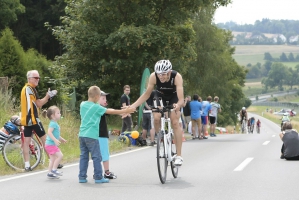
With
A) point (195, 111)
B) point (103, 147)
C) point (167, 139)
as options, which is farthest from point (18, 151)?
point (195, 111)

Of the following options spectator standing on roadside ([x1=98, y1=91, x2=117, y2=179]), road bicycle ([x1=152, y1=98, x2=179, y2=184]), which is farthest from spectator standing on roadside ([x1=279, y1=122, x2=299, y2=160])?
spectator standing on roadside ([x1=98, y1=91, x2=117, y2=179])

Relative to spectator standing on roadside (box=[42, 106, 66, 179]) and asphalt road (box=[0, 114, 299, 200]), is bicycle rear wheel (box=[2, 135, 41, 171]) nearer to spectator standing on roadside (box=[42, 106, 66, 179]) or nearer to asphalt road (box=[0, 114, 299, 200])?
asphalt road (box=[0, 114, 299, 200])

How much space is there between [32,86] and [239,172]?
160 inches

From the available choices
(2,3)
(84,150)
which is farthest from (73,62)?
(84,150)

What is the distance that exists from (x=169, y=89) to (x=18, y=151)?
11.6 ft

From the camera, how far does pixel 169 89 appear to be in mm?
10453

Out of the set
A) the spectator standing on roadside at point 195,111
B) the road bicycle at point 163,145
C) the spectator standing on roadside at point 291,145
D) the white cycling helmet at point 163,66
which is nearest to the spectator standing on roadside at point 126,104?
the spectator standing on roadside at point 195,111

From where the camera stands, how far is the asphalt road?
8773 mm

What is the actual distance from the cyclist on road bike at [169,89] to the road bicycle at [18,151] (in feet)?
8.86

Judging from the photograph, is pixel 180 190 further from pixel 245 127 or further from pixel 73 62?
pixel 245 127

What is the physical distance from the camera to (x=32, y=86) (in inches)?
454

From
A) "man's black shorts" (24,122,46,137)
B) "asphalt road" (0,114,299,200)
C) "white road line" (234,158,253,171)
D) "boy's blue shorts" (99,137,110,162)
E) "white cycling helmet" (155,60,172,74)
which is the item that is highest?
"white cycling helmet" (155,60,172,74)

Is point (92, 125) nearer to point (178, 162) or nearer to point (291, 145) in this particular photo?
point (178, 162)

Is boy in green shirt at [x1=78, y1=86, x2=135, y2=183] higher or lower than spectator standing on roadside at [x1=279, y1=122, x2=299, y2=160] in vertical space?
higher
